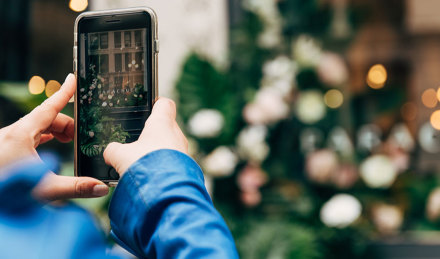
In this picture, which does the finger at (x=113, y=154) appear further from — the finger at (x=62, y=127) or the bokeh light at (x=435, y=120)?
the bokeh light at (x=435, y=120)

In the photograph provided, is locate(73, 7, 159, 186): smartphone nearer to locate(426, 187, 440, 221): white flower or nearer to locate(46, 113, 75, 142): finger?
locate(46, 113, 75, 142): finger

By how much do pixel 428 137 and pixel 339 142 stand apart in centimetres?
40

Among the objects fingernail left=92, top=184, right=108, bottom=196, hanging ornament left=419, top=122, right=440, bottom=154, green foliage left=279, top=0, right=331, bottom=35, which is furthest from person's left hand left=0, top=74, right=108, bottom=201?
hanging ornament left=419, top=122, right=440, bottom=154

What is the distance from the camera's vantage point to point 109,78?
741 millimetres

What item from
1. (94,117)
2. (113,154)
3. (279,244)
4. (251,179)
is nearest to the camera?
(113,154)

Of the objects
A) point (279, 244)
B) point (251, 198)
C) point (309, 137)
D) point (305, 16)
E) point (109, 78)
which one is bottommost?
point (279, 244)

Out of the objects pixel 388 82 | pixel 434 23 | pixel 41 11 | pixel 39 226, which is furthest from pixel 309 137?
pixel 39 226

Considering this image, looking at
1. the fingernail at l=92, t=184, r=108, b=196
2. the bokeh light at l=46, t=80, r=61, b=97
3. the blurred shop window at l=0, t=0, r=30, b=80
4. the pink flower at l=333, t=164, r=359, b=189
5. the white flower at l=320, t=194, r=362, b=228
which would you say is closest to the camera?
the fingernail at l=92, t=184, r=108, b=196

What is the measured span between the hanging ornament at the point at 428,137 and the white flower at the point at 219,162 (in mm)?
876

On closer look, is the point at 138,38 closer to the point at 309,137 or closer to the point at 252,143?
the point at 252,143

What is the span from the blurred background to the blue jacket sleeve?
5.05 feet

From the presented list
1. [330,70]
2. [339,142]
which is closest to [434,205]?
[339,142]

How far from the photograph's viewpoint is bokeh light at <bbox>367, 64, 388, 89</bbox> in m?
2.25

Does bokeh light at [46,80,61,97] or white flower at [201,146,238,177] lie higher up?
bokeh light at [46,80,61,97]
